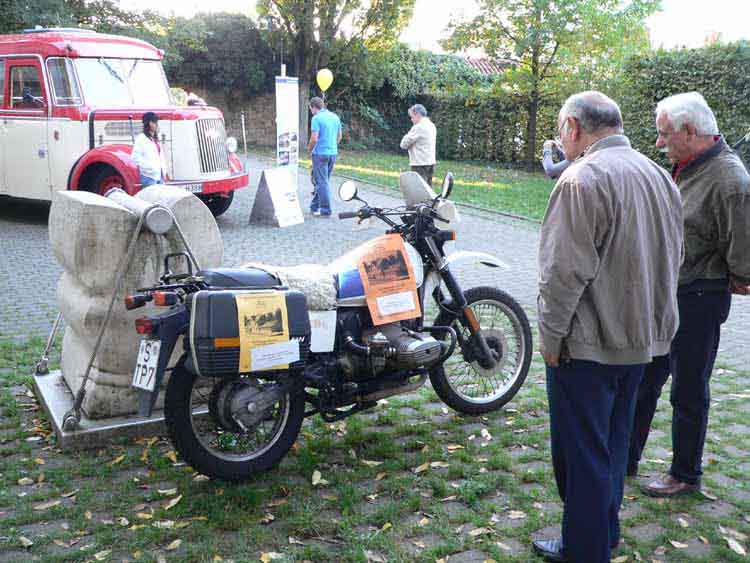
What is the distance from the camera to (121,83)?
1288cm

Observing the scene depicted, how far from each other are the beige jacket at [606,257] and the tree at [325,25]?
25.4 metres

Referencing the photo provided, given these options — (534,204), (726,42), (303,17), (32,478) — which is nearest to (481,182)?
(534,204)

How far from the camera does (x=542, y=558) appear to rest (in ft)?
11.4

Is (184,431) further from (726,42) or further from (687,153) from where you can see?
(726,42)

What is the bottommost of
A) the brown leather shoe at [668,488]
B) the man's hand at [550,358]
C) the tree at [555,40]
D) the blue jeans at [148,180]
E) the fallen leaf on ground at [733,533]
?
the fallen leaf on ground at [733,533]

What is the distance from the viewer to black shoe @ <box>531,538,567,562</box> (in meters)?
3.45

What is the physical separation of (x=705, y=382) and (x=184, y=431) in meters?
2.58

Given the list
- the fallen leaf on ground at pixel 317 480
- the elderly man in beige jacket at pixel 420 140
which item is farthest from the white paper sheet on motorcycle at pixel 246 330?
the elderly man in beige jacket at pixel 420 140

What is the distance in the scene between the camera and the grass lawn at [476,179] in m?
16.5

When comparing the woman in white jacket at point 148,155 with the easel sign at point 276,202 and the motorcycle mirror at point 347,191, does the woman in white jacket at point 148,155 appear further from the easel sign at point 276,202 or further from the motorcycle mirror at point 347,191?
the motorcycle mirror at point 347,191

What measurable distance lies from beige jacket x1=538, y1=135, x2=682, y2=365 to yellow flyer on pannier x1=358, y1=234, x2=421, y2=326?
150 centimetres

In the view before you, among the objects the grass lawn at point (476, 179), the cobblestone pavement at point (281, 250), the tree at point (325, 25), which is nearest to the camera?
the cobblestone pavement at point (281, 250)

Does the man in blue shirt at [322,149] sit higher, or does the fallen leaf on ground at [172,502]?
the man in blue shirt at [322,149]

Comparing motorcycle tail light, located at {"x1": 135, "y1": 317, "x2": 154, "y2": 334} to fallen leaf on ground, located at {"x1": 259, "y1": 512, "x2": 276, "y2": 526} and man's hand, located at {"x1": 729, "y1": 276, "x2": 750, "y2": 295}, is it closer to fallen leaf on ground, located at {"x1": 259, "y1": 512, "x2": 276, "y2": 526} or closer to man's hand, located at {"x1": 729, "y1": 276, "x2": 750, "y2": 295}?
fallen leaf on ground, located at {"x1": 259, "y1": 512, "x2": 276, "y2": 526}
